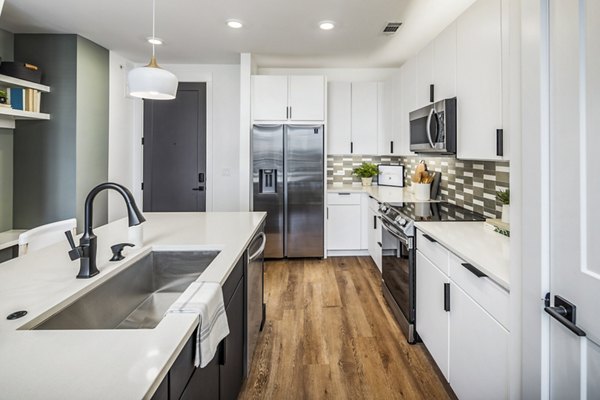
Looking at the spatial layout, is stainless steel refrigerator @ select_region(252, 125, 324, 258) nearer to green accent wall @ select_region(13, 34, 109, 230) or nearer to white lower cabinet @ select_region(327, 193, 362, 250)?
white lower cabinet @ select_region(327, 193, 362, 250)

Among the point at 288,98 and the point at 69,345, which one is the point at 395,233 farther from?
the point at 288,98

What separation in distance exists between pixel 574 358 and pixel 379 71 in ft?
15.3

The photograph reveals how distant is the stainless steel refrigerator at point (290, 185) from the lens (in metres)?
4.41

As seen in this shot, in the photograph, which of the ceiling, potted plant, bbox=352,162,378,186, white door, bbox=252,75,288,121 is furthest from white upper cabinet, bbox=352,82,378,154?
white door, bbox=252,75,288,121

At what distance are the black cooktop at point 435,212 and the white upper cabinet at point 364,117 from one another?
5.62ft

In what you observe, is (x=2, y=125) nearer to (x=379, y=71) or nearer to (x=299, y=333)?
(x=299, y=333)

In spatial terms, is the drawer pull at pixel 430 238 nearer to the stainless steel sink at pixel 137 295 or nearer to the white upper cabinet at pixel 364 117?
the stainless steel sink at pixel 137 295

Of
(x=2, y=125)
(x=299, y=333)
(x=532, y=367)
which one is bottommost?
(x=299, y=333)

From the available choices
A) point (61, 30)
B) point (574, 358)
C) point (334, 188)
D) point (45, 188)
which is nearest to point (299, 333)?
point (574, 358)

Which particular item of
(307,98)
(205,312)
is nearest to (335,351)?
(205,312)

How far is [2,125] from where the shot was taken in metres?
3.37

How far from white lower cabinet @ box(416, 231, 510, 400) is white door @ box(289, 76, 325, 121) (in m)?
2.55

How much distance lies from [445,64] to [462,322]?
192 cm

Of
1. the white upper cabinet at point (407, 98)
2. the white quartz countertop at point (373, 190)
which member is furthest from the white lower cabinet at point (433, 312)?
the white upper cabinet at point (407, 98)
